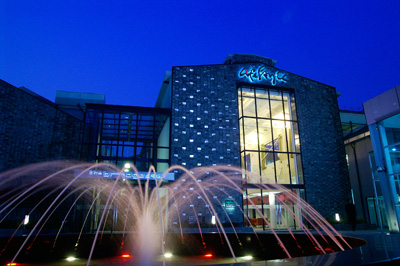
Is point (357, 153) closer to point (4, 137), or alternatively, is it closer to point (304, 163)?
point (304, 163)

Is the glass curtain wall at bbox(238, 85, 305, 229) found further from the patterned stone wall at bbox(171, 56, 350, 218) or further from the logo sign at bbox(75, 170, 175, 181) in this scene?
the logo sign at bbox(75, 170, 175, 181)

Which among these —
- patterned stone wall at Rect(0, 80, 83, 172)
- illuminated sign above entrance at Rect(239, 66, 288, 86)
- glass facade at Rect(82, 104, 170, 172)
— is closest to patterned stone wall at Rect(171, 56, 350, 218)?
illuminated sign above entrance at Rect(239, 66, 288, 86)

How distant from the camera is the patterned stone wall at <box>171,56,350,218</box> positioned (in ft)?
76.3

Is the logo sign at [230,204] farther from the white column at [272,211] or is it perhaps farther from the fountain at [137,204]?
the white column at [272,211]

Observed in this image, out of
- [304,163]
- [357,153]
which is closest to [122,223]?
[304,163]

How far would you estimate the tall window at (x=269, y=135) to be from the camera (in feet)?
78.9

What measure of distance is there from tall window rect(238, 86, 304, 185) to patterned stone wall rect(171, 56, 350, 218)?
0.57 m

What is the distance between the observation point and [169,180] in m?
22.1

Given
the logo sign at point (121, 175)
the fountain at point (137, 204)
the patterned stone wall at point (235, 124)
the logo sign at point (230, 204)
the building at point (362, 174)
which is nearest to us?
the fountain at point (137, 204)

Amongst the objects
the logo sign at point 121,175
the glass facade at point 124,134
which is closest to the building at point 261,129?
the logo sign at point 121,175

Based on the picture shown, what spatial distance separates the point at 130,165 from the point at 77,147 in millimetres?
3930

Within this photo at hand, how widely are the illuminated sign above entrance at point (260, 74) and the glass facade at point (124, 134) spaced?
731 cm

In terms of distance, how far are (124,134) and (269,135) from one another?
12.2m

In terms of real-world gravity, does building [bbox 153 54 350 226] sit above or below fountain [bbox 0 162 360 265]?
above
